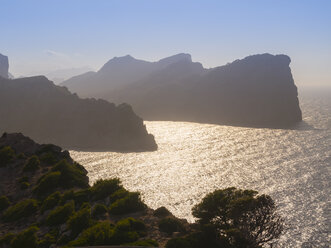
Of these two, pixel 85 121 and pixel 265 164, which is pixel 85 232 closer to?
pixel 265 164

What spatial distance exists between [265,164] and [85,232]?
8376 cm

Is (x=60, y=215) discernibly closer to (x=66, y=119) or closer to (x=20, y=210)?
(x=20, y=210)

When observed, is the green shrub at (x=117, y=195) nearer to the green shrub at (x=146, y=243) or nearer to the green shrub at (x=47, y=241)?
the green shrub at (x=47, y=241)

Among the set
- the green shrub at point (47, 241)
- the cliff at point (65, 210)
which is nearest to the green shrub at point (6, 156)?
the cliff at point (65, 210)

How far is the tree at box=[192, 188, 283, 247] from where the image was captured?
26625mm

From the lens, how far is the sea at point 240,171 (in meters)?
59.9

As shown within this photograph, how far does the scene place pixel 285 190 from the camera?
73.7 metres

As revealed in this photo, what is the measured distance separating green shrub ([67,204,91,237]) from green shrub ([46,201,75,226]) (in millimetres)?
2360

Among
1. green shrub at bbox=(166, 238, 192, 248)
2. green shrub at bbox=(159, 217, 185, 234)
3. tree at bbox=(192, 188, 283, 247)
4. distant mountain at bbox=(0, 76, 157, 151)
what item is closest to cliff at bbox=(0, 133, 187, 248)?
green shrub at bbox=(159, 217, 185, 234)

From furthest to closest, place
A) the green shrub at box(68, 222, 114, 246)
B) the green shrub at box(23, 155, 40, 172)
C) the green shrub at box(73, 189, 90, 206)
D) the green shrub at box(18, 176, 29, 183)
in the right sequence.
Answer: the green shrub at box(23, 155, 40, 172), the green shrub at box(18, 176, 29, 183), the green shrub at box(73, 189, 90, 206), the green shrub at box(68, 222, 114, 246)

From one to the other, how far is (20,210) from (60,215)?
7887 mm

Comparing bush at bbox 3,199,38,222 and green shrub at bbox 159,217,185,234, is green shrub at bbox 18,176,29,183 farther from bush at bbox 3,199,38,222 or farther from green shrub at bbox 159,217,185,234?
green shrub at bbox 159,217,185,234

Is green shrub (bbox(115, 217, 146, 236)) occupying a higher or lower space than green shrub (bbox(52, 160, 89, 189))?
lower

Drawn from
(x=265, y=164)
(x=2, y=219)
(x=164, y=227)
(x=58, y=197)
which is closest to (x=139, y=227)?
(x=164, y=227)
